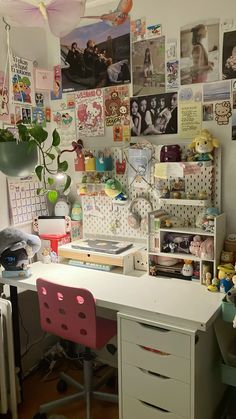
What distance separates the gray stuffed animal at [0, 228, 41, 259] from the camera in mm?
2062

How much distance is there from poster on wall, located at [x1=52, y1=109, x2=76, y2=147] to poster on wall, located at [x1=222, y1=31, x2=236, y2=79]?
103cm

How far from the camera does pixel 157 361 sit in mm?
1610

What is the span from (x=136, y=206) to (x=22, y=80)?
1092 mm

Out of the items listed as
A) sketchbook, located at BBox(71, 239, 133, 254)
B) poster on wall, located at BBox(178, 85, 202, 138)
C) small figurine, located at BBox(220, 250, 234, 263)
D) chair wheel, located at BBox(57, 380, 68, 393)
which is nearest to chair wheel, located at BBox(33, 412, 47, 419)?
chair wheel, located at BBox(57, 380, 68, 393)

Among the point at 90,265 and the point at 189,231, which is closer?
the point at 189,231

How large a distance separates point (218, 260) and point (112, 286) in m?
0.57

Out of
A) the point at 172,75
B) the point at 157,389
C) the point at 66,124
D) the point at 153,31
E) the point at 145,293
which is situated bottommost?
the point at 157,389

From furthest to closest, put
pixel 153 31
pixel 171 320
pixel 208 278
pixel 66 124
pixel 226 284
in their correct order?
pixel 66 124, pixel 153 31, pixel 208 278, pixel 226 284, pixel 171 320

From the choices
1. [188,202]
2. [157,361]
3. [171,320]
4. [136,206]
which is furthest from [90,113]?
[157,361]

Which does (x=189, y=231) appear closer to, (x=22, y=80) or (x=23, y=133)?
(x=23, y=133)

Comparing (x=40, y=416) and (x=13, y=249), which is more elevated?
(x=13, y=249)

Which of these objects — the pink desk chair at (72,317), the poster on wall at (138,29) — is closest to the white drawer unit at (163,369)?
the pink desk chair at (72,317)

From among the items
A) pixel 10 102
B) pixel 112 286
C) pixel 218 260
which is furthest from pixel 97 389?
pixel 10 102

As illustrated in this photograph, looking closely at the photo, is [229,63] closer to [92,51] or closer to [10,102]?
[92,51]
